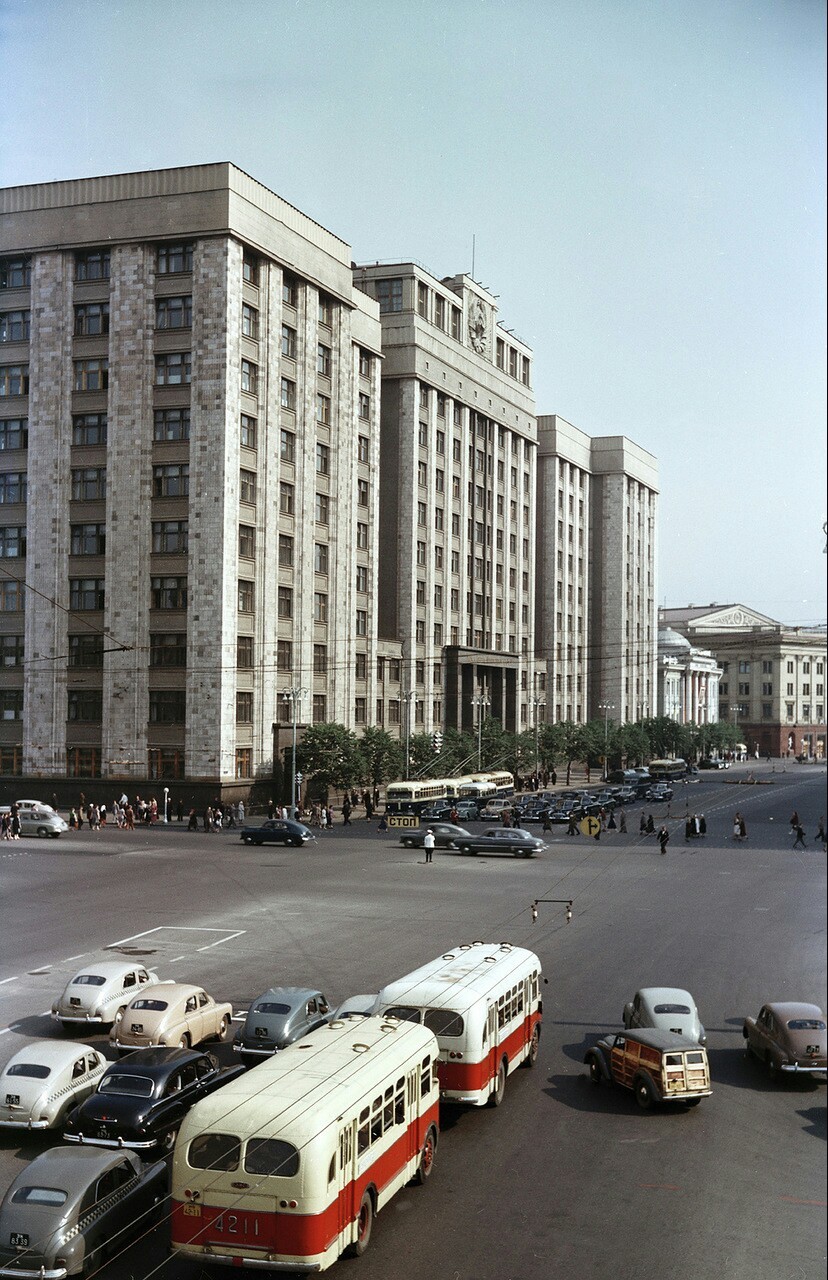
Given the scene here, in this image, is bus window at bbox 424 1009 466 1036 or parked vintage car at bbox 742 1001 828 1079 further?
bus window at bbox 424 1009 466 1036

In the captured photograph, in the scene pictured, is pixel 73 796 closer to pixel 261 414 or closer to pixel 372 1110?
pixel 261 414

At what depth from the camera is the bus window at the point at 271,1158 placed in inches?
372

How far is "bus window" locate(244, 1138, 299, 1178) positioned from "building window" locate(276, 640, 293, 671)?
48.2m

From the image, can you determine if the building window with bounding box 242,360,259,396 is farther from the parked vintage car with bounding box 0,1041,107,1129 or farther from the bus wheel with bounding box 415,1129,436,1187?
the bus wheel with bounding box 415,1129,436,1187

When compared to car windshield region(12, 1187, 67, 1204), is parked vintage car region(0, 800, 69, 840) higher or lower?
higher

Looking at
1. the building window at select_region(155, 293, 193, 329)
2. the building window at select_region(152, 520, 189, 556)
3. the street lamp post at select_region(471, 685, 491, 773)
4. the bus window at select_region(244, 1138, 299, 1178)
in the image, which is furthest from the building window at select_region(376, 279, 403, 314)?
the bus window at select_region(244, 1138, 299, 1178)

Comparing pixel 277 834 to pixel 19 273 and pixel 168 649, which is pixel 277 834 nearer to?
pixel 168 649

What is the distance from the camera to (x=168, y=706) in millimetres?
51781

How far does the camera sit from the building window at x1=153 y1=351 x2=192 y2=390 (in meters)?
52.4

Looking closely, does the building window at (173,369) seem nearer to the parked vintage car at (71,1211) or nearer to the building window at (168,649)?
the building window at (168,649)

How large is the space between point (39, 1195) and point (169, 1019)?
5.98m

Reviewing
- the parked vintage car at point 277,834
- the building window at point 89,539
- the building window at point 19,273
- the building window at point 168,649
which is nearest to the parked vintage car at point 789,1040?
the parked vintage car at point 277,834

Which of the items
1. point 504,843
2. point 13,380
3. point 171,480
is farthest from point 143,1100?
point 171,480

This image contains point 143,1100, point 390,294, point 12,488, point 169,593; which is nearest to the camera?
point 143,1100
